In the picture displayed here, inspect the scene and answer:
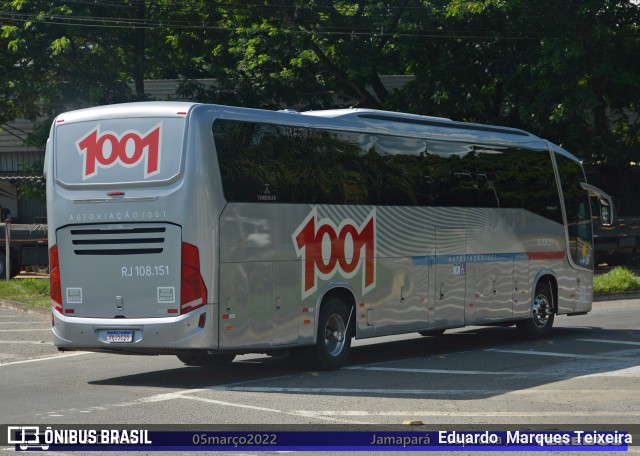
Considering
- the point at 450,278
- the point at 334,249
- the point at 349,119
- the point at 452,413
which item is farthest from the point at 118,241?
the point at 450,278

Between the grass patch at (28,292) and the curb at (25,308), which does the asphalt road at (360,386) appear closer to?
the curb at (25,308)

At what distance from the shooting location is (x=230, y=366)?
15.8 metres

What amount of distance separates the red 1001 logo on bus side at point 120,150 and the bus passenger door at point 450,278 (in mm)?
5541

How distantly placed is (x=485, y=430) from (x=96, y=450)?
346 centimetres

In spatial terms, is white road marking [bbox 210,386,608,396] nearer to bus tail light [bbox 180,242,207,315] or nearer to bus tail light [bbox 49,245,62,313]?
bus tail light [bbox 180,242,207,315]

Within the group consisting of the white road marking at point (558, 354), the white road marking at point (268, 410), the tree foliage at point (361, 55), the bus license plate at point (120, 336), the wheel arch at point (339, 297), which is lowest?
the white road marking at point (558, 354)

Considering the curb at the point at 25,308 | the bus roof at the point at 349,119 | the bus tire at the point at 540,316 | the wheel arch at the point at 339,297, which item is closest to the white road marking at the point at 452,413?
the wheel arch at the point at 339,297

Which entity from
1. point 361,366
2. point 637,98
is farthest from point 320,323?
point 637,98

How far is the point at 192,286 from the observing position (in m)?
13.1

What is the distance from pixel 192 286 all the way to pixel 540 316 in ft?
28.3

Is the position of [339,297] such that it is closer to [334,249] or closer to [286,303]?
[334,249]

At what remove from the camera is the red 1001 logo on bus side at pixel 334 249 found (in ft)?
47.9

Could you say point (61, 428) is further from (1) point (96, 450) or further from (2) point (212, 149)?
(2) point (212, 149)

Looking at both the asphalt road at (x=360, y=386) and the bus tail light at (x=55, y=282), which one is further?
the bus tail light at (x=55, y=282)
